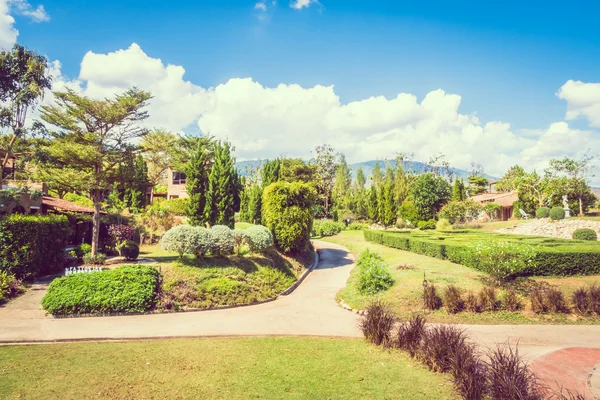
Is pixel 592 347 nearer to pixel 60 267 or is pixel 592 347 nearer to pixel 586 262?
pixel 586 262

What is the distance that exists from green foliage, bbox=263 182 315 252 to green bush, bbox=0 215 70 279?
37.7 ft

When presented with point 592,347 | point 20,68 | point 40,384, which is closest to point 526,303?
point 592,347

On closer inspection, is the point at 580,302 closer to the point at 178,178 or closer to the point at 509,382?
the point at 509,382

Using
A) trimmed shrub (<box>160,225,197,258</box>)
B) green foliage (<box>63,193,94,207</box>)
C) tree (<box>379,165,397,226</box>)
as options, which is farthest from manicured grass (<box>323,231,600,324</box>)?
green foliage (<box>63,193,94,207</box>)

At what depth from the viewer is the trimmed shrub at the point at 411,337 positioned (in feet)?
29.2

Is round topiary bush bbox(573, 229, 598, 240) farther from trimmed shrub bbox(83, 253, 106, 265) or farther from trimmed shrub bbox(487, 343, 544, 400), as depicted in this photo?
trimmed shrub bbox(83, 253, 106, 265)

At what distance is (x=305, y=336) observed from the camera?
35.0ft

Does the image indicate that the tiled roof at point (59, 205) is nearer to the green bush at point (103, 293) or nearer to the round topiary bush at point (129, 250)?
the round topiary bush at point (129, 250)

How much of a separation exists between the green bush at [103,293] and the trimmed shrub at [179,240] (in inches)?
62.5

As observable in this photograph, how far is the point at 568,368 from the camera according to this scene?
8.24 metres

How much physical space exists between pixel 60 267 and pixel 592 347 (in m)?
22.2

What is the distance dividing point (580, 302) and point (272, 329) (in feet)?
38.0

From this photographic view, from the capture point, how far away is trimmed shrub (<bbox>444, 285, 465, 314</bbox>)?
12.7m

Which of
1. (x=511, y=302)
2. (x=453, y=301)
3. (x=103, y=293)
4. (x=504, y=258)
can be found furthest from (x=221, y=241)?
(x=504, y=258)
